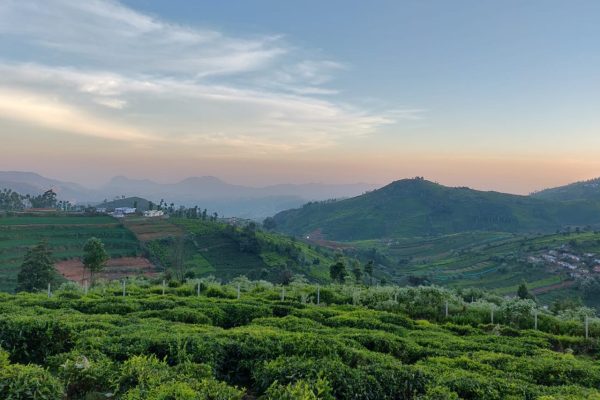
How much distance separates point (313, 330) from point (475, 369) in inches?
211

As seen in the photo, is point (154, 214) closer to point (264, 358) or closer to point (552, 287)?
point (552, 287)

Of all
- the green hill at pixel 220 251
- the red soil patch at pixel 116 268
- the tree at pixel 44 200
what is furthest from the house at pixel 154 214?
the tree at pixel 44 200

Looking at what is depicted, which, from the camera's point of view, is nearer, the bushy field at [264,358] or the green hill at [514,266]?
the bushy field at [264,358]

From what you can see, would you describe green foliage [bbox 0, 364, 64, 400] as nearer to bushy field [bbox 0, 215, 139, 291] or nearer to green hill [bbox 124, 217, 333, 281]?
green hill [bbox 124, 217, 333, 281]

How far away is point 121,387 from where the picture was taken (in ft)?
26.6

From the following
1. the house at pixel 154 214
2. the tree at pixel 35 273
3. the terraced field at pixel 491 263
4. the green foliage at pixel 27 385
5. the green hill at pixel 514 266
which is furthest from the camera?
the house at pixel 154 214

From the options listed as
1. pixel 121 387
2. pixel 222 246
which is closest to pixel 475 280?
pixel 222 246

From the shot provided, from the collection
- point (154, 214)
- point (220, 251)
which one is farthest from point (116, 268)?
point (154, 214)

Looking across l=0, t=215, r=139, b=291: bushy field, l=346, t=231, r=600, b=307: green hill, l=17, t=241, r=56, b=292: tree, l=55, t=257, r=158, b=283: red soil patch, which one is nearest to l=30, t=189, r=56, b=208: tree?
l=0, t=215, r=139, b=291: bushy field

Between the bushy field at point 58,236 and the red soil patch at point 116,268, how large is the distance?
94.8 inches

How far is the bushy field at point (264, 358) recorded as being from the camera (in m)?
7.93

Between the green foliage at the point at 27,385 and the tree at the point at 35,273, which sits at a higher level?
Answer: the green foliage at the point at 27,385

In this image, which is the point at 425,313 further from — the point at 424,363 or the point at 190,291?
the point at 190,291

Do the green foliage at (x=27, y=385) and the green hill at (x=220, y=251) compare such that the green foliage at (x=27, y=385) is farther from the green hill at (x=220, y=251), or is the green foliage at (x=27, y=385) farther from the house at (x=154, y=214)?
the house at (x=154, y=214)
